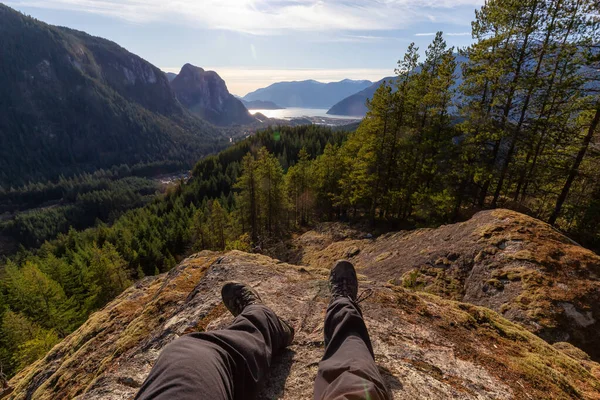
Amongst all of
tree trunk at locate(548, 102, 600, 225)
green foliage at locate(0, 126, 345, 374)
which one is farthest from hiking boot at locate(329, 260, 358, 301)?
green foliage at locate(0, 126, 345, 374)

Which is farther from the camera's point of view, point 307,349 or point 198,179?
point 198,179

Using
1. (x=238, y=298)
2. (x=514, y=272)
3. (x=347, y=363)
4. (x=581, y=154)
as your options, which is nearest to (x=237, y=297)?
(x=238, y=298)

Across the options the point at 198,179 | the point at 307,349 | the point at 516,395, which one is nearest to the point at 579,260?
the point at 516,395

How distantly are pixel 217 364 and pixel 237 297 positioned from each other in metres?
1.86

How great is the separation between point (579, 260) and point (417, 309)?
5.11 m

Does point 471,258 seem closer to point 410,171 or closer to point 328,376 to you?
point 328,376

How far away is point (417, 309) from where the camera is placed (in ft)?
16.1

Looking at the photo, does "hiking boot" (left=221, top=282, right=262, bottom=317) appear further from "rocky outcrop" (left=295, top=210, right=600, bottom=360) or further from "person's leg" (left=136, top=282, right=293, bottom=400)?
"rocky outcrop" (left=295, top=210, right=600, bottom=360)

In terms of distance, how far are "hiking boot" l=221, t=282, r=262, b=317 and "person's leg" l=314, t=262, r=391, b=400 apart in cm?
140

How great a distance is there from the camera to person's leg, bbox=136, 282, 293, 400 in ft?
7.13

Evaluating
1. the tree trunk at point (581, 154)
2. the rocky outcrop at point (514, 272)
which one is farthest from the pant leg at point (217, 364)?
the tree trunk at point (581, 154)

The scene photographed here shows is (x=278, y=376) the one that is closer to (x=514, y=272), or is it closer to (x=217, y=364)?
(x=217, y=364)

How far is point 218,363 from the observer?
252 centimetres

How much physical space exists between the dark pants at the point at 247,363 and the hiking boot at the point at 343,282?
975 mm
